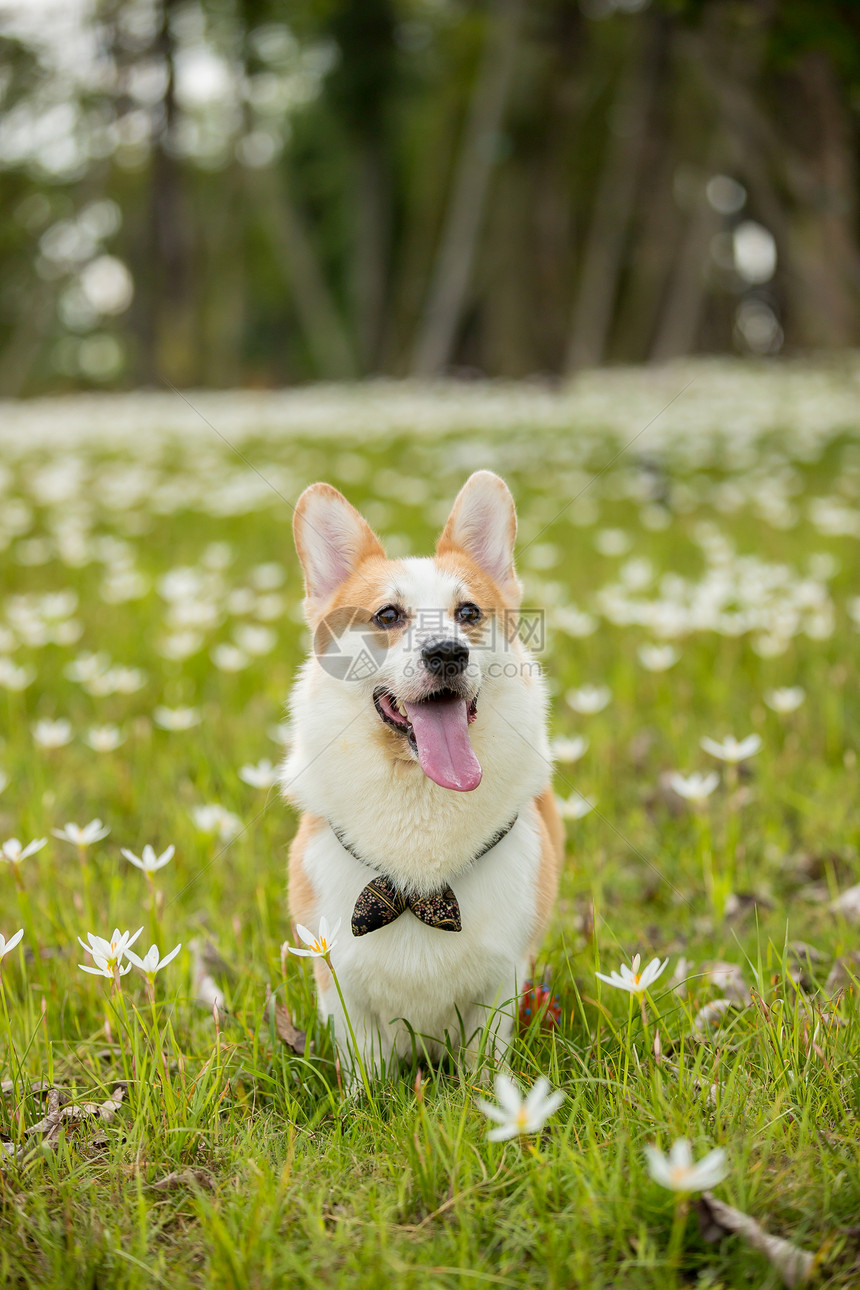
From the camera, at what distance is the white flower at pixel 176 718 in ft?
12.0

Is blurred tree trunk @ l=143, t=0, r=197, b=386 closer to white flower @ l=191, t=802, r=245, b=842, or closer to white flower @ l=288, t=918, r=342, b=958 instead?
white flower @ l=191, t=802, r=245, b=842

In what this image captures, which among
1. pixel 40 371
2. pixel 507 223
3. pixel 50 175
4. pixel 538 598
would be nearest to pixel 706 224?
pixel 507 223

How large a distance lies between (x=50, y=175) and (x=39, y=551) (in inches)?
1058

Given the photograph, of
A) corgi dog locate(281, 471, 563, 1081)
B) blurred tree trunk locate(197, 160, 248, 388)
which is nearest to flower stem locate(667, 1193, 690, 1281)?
corgi dog locate(281, 471, 563, 1081)

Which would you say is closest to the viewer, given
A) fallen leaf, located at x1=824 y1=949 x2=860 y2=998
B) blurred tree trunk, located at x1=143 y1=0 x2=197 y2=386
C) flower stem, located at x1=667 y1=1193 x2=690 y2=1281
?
flower stem, located at x1=667 y1=1193 x2=690 y2=1281

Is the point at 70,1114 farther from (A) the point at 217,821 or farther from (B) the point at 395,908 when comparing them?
(A) the point at 217,821

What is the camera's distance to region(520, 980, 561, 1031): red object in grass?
2.24 meters

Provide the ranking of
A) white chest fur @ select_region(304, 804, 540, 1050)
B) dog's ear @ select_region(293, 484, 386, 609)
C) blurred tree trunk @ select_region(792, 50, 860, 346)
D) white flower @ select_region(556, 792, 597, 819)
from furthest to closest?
blurred tree trunk @ select_region(792, 50, 860, 346) → white flower @ select_region(556, 792, 597, 819) → dog's ear @ select_region(293, 484, 386, 609) → white chest fur @ select_region(304, 804, 540, 1050)

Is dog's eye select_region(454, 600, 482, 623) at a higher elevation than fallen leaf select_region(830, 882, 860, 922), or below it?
higher

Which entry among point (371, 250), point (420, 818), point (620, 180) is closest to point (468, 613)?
point (420, 818)

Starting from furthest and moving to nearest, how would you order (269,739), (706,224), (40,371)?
(40,371), (706,224), (269,739)

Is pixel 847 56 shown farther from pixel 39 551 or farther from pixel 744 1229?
pixel 744 1229

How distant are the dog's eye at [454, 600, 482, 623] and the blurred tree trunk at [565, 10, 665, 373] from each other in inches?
596

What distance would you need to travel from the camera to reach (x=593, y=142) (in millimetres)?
23297
